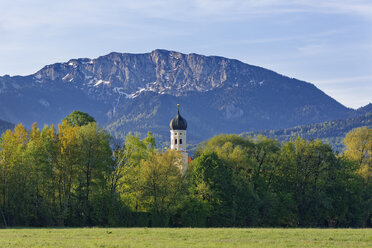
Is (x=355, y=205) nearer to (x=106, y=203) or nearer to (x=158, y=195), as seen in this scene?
(x=158, y=195)

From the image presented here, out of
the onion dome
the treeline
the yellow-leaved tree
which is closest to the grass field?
the treeline

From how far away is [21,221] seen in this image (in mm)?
78250

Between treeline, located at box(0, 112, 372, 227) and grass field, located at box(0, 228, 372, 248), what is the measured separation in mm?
23083

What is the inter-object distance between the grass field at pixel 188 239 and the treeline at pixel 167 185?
75.7 feet

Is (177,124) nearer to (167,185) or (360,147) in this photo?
(360,147)

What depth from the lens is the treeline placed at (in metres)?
79.6

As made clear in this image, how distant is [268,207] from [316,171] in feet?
39.6

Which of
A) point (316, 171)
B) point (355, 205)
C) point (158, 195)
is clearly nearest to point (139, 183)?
point (158, 195)

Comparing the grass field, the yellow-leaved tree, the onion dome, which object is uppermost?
the onion dome

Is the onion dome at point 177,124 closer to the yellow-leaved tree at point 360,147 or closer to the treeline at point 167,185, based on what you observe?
the treeline at point 167,185

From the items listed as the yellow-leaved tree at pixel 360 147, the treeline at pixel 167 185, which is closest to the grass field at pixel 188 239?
the treeline at pixel 167 185

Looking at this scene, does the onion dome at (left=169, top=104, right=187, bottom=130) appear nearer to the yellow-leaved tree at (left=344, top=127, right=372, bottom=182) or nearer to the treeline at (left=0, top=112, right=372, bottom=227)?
the treeline at (left=0, top=112, right=372, bottom=227)

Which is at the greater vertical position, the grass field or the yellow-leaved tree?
the yellow-leaved tree

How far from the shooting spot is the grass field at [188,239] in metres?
47.2
